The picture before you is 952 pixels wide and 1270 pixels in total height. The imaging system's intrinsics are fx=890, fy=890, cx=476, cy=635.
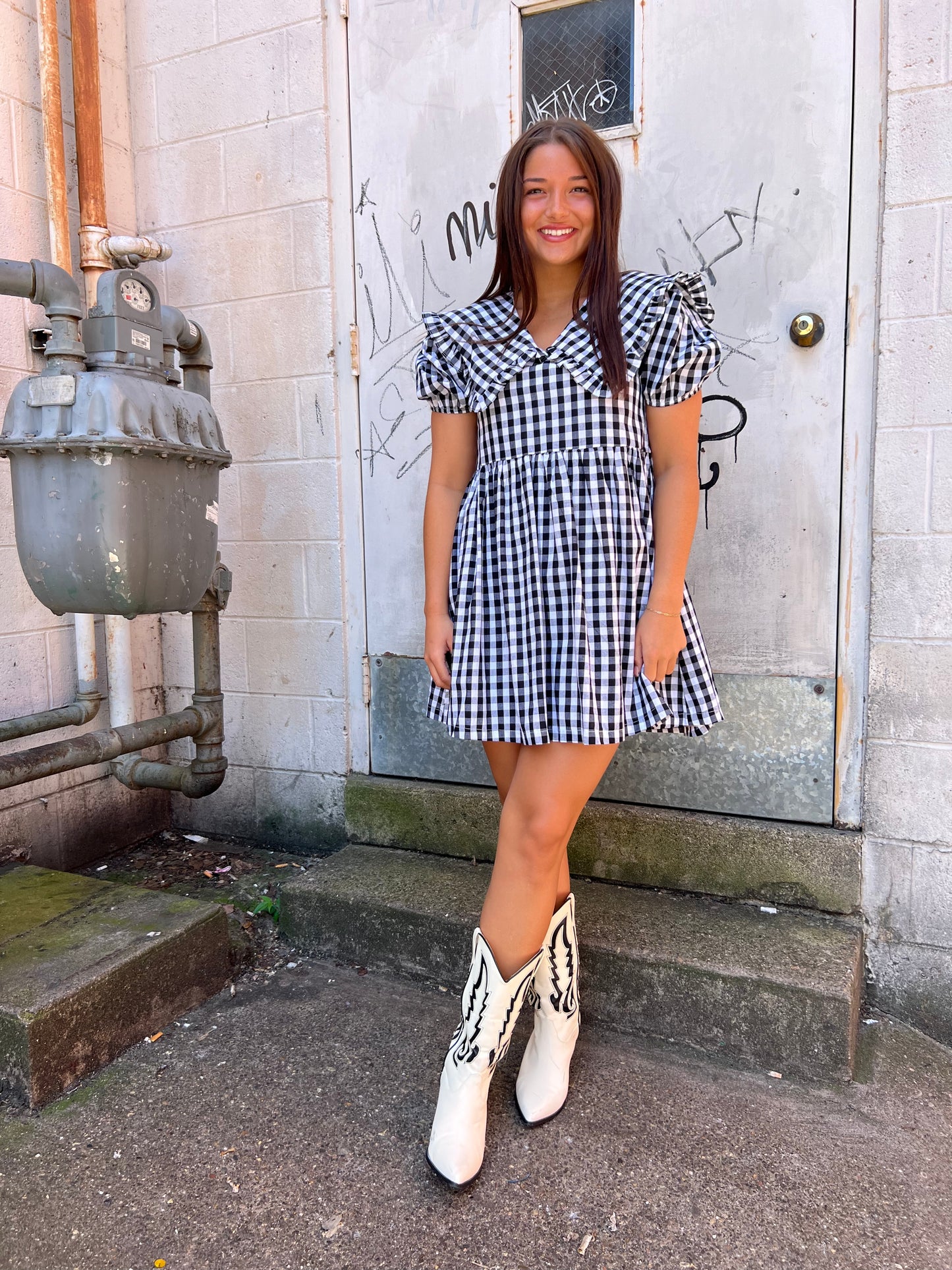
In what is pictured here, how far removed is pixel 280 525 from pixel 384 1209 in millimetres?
1861

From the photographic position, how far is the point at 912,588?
199 cm

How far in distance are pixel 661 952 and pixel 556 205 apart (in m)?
1.51

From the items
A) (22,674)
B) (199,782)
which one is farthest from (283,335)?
(199,782)

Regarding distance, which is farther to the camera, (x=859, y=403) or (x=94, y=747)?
(x=94, y=747)

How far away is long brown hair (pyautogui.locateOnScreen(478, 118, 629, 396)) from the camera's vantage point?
1.54 meters

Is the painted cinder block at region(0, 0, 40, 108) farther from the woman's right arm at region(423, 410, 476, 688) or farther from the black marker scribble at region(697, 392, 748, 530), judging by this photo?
the black marker scribble at region(697, 392, 748, 530)

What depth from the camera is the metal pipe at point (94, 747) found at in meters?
2.21

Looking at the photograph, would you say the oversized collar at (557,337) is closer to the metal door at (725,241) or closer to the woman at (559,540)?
the woman at (559,540)

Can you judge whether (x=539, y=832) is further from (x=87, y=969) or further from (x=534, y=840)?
(x=87, y=969)

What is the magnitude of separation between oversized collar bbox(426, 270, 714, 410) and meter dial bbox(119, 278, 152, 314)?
73 centimetres

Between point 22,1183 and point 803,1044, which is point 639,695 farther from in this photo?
point 22,1183

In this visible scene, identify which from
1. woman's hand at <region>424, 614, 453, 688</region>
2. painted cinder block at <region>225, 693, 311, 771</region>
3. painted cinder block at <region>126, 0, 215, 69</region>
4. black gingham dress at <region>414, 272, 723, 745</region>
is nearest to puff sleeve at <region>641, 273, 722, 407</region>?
black gingham dress at <region>414, 272, 723, 745</region>

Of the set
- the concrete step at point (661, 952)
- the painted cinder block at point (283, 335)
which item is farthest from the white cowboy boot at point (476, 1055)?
the painted cinder block at point (283, 335)

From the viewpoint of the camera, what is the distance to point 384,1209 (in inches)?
57.7
